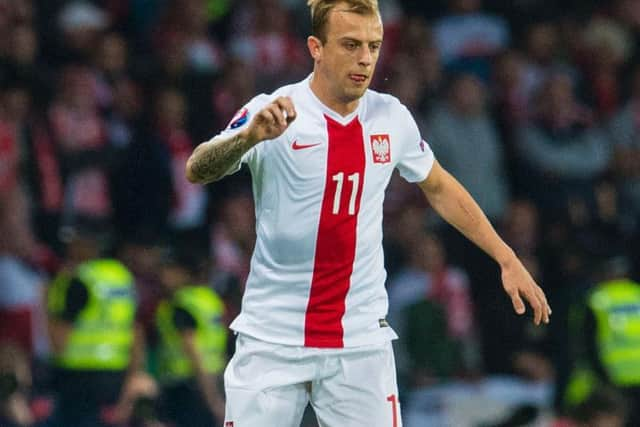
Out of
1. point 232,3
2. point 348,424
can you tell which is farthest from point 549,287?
point 348,424

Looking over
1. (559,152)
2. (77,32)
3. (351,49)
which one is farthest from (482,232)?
(559,152)

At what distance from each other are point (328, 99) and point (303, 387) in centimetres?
112

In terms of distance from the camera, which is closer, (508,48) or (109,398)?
(109,398)

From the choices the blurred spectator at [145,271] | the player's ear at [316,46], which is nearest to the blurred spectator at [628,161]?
the blurred spectator at [145,271]

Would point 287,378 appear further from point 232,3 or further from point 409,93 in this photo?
point 232,3

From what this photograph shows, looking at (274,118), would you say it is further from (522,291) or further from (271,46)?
(271,46)

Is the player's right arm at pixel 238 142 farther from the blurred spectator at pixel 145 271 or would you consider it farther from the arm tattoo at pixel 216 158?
the blurred spectator at pixel 145 271

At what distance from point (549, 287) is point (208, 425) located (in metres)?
3.13

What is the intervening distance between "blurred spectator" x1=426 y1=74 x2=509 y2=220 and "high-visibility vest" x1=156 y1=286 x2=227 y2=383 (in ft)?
8.68

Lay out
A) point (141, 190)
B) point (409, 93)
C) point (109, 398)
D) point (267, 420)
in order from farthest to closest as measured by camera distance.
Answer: point (409, 93) < point (141, 190) < point (109, 398) < point (267, 420)

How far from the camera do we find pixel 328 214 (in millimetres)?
5898

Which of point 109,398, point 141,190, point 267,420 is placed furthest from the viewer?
point 141,190

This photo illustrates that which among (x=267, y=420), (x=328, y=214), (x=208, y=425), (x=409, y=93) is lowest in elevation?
(x=208, y=425)

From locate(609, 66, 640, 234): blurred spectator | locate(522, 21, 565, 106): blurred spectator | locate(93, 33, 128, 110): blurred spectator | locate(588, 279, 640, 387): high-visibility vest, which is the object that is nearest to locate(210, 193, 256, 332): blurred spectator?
locate(93, 33, 128, 110): blurred spectator
